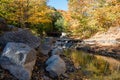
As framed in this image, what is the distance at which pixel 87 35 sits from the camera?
3659cm

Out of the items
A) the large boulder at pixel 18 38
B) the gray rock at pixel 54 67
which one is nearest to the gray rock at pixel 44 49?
the large boulder at pixel 18 38

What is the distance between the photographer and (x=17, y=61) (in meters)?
6.50

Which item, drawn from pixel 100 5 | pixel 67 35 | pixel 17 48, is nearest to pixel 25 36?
pixel 17 48

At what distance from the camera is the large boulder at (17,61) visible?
21.1 feet

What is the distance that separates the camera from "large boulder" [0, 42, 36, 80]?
642cm

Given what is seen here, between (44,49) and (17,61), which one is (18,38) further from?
(44,49)

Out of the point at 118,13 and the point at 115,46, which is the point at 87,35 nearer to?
the point at 115,46

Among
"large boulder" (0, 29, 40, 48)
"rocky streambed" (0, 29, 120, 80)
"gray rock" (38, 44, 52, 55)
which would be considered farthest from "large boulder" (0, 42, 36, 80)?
"gray rock" (38, 44, 52, 55)

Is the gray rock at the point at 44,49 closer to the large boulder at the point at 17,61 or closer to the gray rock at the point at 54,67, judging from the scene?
the gray rock at the point at 54,67

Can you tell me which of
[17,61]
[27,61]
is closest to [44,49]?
[27,61]

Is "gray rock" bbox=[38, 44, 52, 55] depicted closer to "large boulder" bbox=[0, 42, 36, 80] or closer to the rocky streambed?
the rocky streambed

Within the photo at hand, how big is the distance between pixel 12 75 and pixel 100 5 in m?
28.6

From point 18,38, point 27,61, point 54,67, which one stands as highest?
point 18,38

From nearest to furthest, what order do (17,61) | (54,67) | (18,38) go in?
(17,61) < (54,67) < (18,38)
